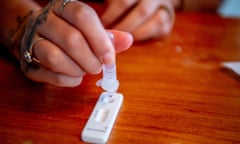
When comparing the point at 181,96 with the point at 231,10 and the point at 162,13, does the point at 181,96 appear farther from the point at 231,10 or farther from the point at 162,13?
the point at 231,10

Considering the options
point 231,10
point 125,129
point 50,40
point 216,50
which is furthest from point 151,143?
point 231,10

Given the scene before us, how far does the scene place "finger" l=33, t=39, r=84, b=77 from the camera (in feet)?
1.37

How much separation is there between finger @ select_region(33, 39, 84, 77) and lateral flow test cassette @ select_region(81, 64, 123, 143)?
1.6 inches

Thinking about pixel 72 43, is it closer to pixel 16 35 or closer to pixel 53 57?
pixel 53 57

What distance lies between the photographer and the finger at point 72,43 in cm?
40

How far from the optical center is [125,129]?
15.5 inches

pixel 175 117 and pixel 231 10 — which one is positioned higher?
pixel 175 117

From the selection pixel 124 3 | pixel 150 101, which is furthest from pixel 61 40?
pixel 124 3

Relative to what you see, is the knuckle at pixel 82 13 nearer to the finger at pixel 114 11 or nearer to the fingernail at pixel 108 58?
the fingernail at pixel 108 58

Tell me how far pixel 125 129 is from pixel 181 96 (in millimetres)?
115

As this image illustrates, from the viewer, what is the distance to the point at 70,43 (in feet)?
1.33

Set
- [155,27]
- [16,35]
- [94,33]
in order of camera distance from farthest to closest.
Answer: [155,27] → [16,35] → [94,33]

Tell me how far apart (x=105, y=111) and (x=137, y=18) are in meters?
0.27

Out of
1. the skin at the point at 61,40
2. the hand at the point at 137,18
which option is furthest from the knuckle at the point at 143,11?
the skin at the point at 61,40
